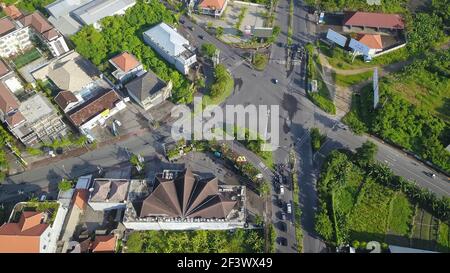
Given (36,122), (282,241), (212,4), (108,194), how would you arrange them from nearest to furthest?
(282,241) < (108,194) < (36,122) < (212,4)

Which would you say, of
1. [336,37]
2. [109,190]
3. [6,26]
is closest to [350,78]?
[336,37]

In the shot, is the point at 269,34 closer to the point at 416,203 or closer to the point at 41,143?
the point at 416,203

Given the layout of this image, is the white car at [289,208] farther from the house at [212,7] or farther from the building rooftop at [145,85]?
the house at [212,7]

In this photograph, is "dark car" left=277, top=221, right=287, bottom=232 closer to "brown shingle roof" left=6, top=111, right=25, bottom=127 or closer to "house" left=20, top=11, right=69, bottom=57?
"brown shingle roof" left=6, top=111, right=25, bottom=127

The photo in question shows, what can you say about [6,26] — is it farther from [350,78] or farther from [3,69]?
[350,78]

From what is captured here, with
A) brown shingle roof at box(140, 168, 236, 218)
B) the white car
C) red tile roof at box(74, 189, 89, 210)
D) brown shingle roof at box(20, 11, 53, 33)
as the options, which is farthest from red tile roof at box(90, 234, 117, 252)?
brown shingle roof at box(20, 11, 53, 33)

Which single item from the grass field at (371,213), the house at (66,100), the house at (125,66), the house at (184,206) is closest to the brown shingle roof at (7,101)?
the house at (66,100)
